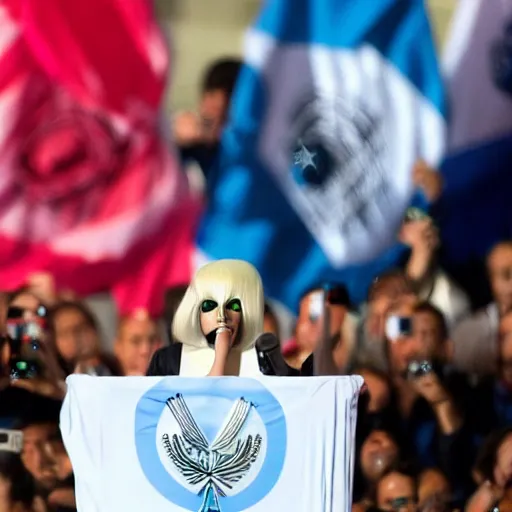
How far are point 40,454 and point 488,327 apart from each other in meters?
1.87

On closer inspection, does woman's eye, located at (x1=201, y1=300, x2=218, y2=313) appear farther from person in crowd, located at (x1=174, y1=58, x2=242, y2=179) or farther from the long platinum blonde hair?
person in crowd, located at (x1=174, y1=58, x2=242, y2=179)

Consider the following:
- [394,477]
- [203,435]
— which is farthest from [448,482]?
[203,435]

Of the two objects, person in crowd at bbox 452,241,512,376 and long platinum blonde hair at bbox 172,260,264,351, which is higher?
person in crowd at bbox 452,241,512,376

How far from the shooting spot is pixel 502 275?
4.93 m

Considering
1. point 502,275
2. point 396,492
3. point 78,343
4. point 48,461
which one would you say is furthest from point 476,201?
point 48,461

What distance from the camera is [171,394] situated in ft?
9.91

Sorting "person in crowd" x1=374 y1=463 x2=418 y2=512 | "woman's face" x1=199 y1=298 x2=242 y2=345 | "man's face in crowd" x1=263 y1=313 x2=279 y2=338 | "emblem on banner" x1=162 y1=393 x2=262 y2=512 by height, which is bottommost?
"emblem on banner" x1=162 y1=393 x2=262 y2=512

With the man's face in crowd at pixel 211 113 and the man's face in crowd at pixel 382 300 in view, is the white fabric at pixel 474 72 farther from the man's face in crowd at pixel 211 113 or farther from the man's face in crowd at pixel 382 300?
the man's face in crowd at pixel 211 113

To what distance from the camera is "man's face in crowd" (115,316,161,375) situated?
A: 455 centimetres

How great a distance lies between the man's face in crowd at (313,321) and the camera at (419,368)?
31 cm

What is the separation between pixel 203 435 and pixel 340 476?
341 millimetres

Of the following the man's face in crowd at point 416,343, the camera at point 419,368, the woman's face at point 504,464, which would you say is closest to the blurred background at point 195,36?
the man's face in crowd at point 416,343

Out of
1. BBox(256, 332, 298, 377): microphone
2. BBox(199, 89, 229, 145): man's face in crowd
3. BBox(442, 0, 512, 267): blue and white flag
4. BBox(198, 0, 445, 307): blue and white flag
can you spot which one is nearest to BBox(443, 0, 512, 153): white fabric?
BBox(442, 0, 512, 267): blue and white flag

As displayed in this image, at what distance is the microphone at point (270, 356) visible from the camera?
9.84 feet
